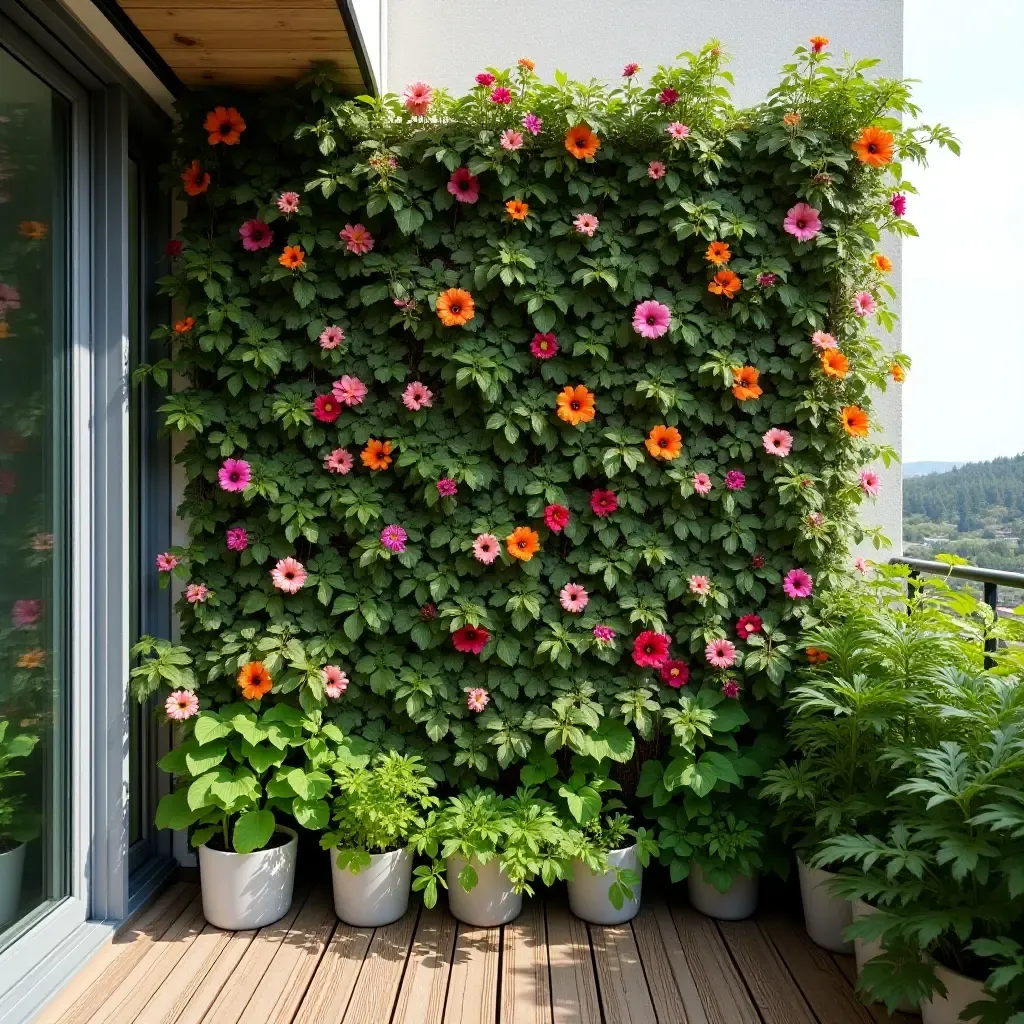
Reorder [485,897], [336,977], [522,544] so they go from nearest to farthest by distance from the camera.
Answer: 1. [336,977]
2. [485,897]
3. [522,544]

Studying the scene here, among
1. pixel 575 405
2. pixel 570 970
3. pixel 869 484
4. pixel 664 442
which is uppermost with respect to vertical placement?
pixel 575 405

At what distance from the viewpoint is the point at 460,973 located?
2.23 m

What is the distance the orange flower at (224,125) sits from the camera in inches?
99.2

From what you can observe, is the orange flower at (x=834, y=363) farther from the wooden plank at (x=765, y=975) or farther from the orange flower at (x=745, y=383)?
the wooden plank at (x=765, y=975)

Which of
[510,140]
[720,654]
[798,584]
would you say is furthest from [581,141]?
[720,654]

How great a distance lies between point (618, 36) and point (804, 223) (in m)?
1.06

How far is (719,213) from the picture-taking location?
8.45 ft

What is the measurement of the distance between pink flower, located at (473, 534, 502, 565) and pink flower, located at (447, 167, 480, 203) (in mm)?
1041

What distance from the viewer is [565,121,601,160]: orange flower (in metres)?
2.54

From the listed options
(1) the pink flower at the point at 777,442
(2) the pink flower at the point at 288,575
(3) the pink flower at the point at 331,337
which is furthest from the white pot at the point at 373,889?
(1) the pink flower at the point at 777,442

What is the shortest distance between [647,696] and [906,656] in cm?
79

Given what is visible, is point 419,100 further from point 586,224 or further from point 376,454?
point 376,454

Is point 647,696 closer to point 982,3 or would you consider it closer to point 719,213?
point 719,213

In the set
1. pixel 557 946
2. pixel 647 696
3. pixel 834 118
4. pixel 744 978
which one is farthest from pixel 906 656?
pixel 834 118
